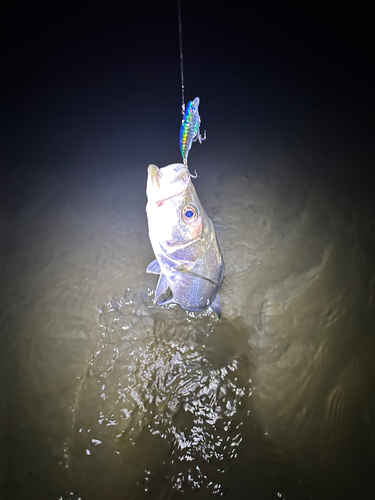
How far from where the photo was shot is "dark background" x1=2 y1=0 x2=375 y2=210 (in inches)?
82.6

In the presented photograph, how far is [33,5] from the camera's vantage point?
79.7 inches

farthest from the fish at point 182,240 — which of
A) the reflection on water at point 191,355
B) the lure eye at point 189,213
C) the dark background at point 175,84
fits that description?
the dark background at point 175,84

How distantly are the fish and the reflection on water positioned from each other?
0.49 m

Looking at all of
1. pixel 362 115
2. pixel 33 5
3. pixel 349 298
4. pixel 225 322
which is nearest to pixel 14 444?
pixel 225 322

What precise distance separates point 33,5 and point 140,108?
1033 mm

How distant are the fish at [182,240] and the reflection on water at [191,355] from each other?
0.49 metres

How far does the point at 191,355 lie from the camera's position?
1.73m

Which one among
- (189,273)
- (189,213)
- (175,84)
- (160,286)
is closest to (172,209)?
(189,213)

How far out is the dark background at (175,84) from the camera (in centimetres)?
210

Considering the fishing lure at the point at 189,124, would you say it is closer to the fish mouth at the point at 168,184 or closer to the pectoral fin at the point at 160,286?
the fish mouth at the point at 168,184

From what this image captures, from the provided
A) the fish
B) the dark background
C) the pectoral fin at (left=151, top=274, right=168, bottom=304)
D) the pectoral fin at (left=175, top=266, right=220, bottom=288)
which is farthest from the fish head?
the dark background

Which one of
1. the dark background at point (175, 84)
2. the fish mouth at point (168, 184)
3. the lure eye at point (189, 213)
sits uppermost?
the dark background at point (175, 84)

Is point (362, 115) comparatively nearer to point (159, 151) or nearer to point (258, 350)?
point (159, 151)

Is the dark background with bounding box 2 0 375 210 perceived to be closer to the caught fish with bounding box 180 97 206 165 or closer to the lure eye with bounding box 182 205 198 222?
the caught fish with bounding box 180 97 206 165
